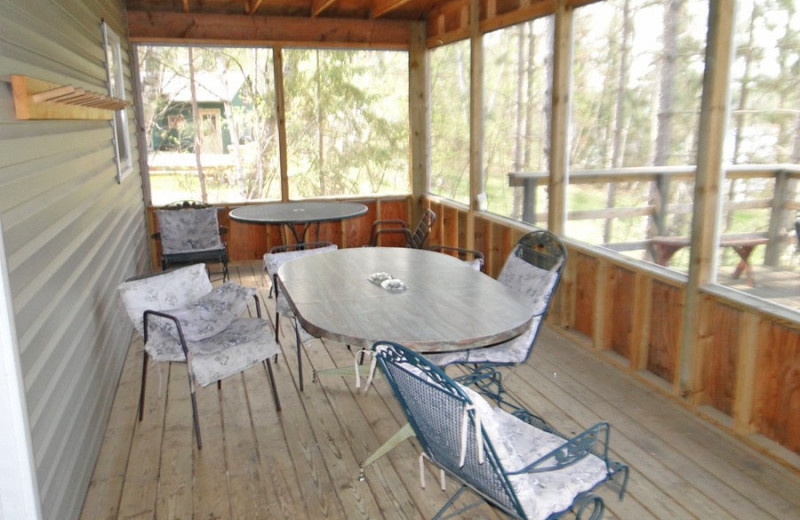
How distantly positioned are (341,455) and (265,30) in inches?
197

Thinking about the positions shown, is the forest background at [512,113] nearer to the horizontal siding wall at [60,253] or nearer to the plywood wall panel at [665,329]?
the plywood wall panel at [665,329]

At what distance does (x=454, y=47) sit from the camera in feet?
20.6

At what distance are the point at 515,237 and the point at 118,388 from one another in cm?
304

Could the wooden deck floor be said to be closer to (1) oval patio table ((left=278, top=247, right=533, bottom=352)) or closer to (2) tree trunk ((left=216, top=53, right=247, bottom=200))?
(1) oval patio table ((left=278, top=247, right=533, bottom=352))

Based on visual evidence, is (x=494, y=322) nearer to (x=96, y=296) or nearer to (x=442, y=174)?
(x=96, y=296)

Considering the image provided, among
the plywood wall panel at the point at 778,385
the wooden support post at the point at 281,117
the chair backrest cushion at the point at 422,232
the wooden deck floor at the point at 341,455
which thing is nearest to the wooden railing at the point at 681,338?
the plywood wall panel at the point at 778,385

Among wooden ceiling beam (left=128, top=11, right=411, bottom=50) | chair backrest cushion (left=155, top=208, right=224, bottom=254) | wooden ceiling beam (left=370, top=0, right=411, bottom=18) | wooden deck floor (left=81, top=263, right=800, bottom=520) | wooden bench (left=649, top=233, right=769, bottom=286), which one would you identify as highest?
wooden ceiling beam (left=370, top=0, right=411, bottom=18)

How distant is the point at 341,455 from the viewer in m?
2.92

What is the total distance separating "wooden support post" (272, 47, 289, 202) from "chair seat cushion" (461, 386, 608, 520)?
528 centimetres

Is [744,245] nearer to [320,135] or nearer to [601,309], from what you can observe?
[601,309]

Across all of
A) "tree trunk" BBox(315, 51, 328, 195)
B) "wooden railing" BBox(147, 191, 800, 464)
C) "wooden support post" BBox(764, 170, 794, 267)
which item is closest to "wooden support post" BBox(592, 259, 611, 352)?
"wooden railing" BBox(147, 191, 800, 464)

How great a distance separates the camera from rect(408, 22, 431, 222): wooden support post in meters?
6.99

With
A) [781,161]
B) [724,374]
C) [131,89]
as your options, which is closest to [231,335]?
[724,374]

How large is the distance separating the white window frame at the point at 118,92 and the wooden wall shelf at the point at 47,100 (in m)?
1.99
